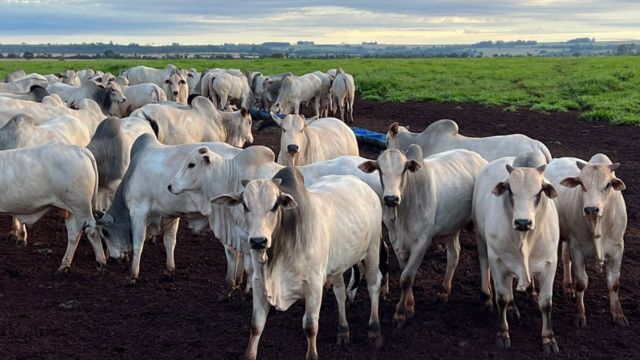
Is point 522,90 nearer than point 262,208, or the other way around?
point 262,208

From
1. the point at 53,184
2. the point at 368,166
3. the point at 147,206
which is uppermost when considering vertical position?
the point at 368,166

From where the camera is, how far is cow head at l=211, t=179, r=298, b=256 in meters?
5.34

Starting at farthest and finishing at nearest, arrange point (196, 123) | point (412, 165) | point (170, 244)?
point (196, 123)
point (170, 244)
point (412, 165)

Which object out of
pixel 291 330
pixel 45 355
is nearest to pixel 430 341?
pixel 291 330

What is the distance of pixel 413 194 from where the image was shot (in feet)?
23.6

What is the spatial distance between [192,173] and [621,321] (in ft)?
14.2

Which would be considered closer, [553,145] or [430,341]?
[430,341]

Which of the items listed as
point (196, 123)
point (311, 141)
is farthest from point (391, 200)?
point (196, 123)

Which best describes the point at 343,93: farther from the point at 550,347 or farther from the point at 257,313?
the point at 257,313

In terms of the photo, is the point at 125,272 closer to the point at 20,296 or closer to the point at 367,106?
the point at 20,296

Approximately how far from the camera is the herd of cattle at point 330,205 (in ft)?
19.1

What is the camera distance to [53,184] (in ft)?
27.4

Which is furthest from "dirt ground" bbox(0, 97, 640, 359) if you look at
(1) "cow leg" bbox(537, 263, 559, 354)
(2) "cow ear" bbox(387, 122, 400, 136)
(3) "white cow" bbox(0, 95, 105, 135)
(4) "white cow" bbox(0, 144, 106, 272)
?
(3) "white cow" bbox(0, 95, 105, 135)

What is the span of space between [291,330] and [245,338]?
1.43ft
